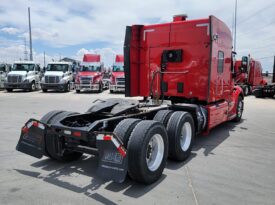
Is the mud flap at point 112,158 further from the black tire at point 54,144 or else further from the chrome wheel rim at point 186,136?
the chrome wheel rim at point 186,136

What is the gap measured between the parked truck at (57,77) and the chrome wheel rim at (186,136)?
19.3 metres

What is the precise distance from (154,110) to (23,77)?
67.5 feet

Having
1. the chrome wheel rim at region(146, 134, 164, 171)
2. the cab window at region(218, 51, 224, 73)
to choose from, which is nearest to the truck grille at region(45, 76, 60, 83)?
the cab window at region(218, 51, 224, 73)

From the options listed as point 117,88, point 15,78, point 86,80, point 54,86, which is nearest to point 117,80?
point 117,88

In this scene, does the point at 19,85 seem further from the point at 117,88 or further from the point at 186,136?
the point at 186,136

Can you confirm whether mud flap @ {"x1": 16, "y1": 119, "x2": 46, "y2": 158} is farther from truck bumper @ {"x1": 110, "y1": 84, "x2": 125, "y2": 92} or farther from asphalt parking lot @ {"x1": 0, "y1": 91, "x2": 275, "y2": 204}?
truck bumper @ {"x1": 110, "y1": 84, "x2": 125, "y2": 92}

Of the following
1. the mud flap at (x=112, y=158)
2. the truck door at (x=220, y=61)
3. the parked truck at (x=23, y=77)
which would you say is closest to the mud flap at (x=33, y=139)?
the mud flap at (x=112, y=158)

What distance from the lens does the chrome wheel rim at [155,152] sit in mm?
4406

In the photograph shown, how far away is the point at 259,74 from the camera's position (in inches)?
992

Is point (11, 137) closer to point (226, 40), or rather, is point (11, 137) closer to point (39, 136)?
point (39, 136)

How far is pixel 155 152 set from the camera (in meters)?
4.60

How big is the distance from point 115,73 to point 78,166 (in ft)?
60.0

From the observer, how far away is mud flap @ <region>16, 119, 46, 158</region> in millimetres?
4690

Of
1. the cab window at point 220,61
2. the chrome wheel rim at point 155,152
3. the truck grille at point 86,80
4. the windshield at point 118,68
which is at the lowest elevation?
the chrome wheel rim at point 155,152
